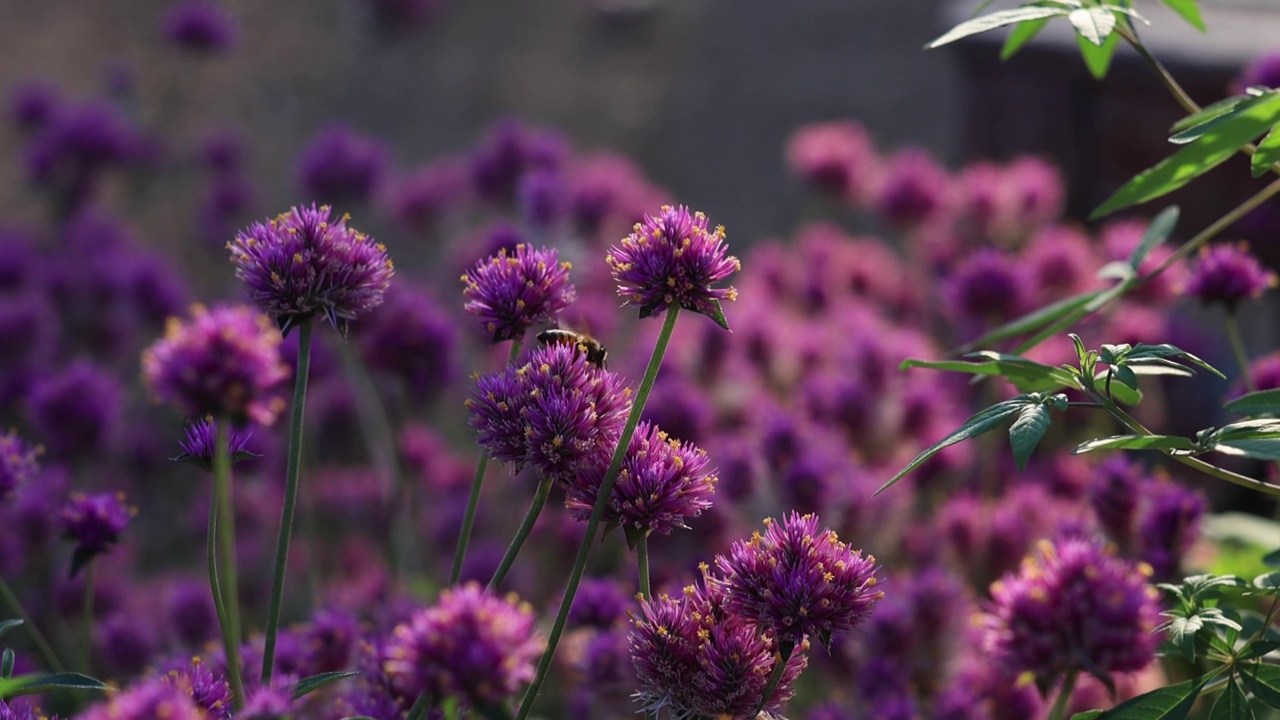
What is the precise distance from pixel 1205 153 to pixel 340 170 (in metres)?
3.05

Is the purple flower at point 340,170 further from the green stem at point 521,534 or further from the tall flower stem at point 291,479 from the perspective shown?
the green stem at point 521,534

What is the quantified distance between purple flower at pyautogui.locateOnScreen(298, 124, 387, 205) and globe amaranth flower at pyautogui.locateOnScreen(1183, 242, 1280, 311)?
2658mm

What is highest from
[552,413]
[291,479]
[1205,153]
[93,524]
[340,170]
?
[340,170]

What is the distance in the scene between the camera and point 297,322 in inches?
56.6

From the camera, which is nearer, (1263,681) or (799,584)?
(799,584)

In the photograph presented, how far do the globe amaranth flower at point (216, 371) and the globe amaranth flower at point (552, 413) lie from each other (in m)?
0.31

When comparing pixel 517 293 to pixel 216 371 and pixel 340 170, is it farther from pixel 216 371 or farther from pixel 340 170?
pixel 340 170

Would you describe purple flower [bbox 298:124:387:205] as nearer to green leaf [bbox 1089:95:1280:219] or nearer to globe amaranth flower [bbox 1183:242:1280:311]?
globe amaranth flower [bbox 1183:242:1280:311]

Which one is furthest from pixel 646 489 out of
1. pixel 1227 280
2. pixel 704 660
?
pixel 1227 280

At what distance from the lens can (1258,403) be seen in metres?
1.52

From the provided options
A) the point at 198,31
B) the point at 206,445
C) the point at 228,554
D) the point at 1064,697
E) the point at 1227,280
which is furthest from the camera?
the point at 198,31

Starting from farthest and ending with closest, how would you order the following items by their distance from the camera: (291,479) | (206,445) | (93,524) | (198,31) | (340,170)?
(198,31), (340,170), (93,524), (206,445), (291,479)

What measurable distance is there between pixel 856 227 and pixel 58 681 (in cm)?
611

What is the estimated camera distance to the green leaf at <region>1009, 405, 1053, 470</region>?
1320mm
